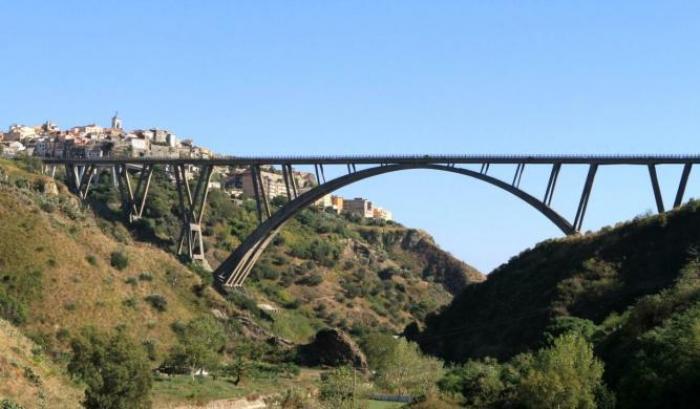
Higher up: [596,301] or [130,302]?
[596,301]

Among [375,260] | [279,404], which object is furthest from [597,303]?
[375,260]

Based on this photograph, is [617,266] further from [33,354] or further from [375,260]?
[375,260]

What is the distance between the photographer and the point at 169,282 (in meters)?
86.8

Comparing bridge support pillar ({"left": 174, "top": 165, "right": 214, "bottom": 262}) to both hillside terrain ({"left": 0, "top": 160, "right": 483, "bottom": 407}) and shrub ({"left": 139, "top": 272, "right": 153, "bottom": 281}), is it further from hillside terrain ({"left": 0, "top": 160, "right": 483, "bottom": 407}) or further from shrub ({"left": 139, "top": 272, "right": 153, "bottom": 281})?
shrub ({"left": 139, "top": 272, "right": 153, "bottom": 281})

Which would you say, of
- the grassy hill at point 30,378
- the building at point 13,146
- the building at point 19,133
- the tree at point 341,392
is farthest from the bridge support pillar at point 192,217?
the building at point 19,133

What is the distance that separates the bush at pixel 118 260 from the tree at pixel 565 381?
4037cm

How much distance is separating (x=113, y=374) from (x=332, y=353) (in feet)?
106

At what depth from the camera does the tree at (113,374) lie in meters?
48.7

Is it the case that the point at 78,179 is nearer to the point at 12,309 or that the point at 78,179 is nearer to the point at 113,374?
the point at 12,309

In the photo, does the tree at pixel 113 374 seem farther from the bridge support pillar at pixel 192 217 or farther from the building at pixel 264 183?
the building at pixel 264 183

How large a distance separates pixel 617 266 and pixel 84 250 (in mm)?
37259

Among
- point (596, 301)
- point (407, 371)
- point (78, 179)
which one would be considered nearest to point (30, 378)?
point (407, 371)

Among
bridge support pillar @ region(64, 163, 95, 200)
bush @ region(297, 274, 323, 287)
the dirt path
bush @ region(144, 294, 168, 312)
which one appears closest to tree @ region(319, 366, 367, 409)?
the dirt path

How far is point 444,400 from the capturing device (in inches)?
2232
